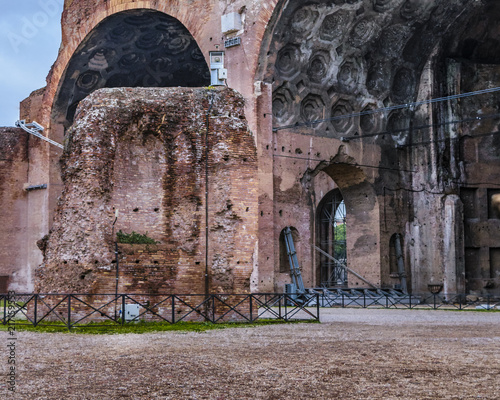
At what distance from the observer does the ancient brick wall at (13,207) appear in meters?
26.4

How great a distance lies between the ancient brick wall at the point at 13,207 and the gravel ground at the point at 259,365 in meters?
16.7

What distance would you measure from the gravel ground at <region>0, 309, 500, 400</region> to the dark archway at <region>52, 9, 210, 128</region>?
656 inches

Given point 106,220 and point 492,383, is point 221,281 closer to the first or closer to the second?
point 106,220

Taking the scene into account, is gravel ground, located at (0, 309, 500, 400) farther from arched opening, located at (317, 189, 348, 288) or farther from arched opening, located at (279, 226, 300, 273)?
arched opening, located at (317, 189, 348, 288)

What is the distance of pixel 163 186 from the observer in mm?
12945

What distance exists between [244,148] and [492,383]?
780 cm

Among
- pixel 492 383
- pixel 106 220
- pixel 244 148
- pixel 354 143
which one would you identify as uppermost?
pixel 354 143

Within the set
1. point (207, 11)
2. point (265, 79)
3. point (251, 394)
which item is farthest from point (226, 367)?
point (207, 11)

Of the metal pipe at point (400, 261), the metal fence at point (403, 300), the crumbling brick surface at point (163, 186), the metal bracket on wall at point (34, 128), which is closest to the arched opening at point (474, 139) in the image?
the metal fence at point (403, 300)

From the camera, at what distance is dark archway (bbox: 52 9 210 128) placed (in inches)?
989

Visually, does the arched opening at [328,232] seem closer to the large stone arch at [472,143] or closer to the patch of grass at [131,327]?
the large stone arch at [472,143]

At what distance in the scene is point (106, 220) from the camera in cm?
1211

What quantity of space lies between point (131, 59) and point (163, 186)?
602 inches

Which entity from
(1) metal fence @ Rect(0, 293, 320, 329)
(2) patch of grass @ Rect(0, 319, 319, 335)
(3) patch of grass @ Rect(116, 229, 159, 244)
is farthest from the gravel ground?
(3) patch of grass @ Rect(116, 229, 159, 244)
